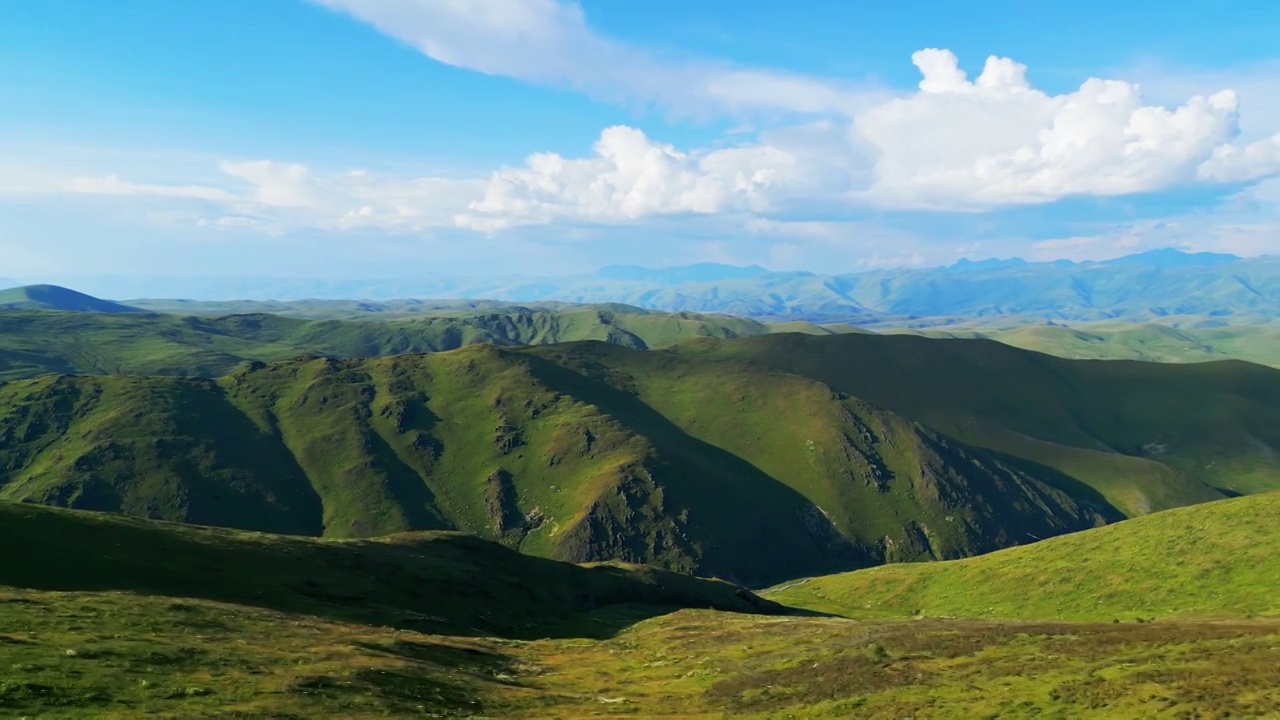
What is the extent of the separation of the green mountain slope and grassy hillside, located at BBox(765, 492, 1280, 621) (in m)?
30.5

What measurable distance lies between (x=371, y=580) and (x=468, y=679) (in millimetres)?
40172

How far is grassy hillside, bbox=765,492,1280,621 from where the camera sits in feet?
279

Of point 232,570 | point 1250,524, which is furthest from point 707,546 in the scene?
point 232,570

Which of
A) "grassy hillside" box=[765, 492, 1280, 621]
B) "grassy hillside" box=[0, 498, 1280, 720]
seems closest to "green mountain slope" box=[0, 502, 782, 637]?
"grassy hillside" box=[0, 498, 1280, 720]

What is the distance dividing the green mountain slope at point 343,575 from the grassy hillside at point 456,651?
354mm

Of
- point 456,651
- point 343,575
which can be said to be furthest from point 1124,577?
point 343,575

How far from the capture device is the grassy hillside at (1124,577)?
84.9m

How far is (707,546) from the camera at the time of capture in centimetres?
19975

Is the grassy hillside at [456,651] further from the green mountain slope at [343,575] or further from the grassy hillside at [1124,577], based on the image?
the grassy hillside at [1124,577]

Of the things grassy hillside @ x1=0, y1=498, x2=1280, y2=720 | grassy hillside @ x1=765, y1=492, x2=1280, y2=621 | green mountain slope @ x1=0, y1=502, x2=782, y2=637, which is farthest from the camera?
grassy hillside @ x1=765, y1=492, x2=1280, y2=621

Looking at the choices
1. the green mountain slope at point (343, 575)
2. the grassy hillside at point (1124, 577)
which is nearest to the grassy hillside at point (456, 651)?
the green mountain slope at point (343, 575)

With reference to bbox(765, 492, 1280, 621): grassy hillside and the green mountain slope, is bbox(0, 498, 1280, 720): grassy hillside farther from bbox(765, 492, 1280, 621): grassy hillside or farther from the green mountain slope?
bbox(765, 492, 1280, 621): grassy hillside

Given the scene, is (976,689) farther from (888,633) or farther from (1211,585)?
(1211,585)

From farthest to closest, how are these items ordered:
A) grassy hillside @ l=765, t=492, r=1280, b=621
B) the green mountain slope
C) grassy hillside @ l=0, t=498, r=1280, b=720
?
grassy hillside @ l=765, t=492, r=1280, b=621 < the green mountain slope < grassy hillside @ l=0, t=498, r=1280, b=720
